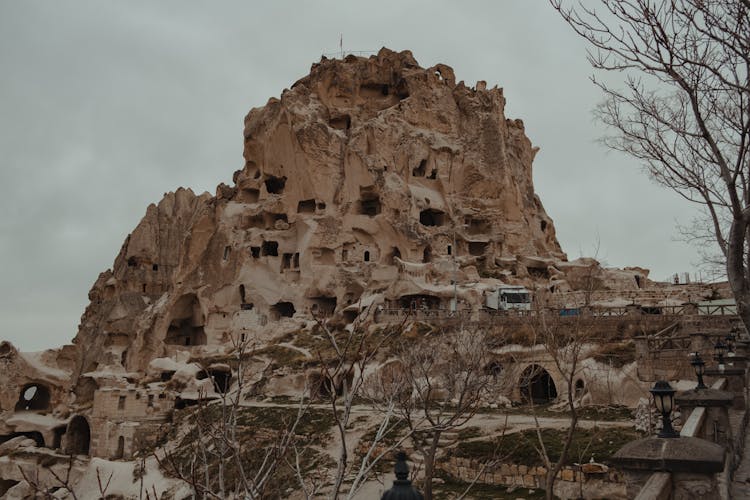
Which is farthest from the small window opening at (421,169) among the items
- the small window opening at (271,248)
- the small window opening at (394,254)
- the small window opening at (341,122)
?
the small window opening at (271,248)

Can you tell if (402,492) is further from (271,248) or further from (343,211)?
(271,248)

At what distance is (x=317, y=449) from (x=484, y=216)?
32.6 metres

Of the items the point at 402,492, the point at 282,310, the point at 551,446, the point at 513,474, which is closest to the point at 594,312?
the point at 551,446

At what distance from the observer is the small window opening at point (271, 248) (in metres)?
49.7

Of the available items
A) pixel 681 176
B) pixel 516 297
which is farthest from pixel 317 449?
pixel 516 297

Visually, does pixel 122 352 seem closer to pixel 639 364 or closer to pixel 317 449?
pixel 317 449

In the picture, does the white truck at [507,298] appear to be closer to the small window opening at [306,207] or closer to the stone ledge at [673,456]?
the small window opening at [306,207]

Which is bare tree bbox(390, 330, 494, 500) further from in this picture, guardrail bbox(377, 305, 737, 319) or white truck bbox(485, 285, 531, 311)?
white truck bbox(485, 285, 531, 311)

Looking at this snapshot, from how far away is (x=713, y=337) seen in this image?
824 inches

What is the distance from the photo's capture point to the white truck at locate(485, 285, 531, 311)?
37031 millimetres

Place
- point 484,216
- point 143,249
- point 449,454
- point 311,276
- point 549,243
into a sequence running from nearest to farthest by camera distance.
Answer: point 449,454, point 311,276, point 484,216, point 549,243, point 143,249

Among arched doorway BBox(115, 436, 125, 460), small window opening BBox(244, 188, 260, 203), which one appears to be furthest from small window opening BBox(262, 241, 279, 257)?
arched doorway BBox(115, 436, 125, 460)

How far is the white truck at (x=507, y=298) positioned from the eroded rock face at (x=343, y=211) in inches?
192

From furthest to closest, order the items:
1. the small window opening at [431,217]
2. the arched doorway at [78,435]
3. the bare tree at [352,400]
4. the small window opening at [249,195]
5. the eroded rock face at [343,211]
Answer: the small window opening at [249,195], the small window opening at [431,217], the eroded rock face at [343,211], the arched doorway at [78,435], the bare tree at [352,400]
